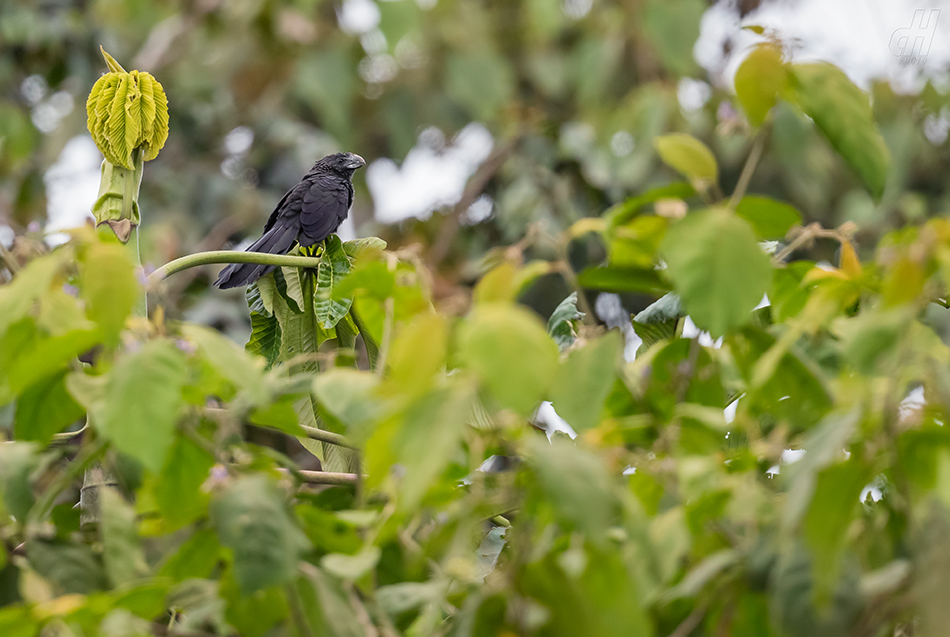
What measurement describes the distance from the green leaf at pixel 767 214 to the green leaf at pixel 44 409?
62 cm

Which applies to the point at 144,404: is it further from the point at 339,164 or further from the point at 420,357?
the point at 339,164

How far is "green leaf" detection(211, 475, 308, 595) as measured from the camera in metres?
0.60

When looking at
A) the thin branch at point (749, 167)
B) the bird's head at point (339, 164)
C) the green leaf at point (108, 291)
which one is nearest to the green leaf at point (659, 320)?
the thin branch at point (749, 167)

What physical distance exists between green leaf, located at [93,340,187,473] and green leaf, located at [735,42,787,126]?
49cm

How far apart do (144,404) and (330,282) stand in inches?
22.3

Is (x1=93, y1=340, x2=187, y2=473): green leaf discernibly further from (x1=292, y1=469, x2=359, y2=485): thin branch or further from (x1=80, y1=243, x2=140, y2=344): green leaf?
(x1=292, y1=469, x2=359, y2=485): thin branch

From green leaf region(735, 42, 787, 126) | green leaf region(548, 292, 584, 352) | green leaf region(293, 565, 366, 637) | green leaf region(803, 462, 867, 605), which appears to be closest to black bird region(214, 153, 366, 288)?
green leaf region(548, 292, 584, 352)

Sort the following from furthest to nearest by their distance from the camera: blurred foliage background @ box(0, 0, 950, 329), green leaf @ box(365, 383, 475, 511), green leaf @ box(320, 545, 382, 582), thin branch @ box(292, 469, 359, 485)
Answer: blurred foliage background @ box(0, 0, 950, 329) < thin branch @ box(292, 469, 359, 485) < green leaf @ box(320, 545, 382, 582) < green leaf @ box(365, 383, 475, 511)

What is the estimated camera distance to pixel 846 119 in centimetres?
70

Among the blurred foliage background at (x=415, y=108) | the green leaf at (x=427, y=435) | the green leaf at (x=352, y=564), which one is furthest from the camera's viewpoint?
the blurred foliage background at (x=415, y=108)

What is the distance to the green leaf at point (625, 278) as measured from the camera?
2.92 feet

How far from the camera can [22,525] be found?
0.67m

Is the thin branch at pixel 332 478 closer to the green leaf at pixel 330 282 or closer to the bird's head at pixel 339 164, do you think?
the green leaf at pixel 330 282

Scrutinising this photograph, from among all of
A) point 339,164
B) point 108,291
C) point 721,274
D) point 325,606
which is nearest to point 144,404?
point 108,291
